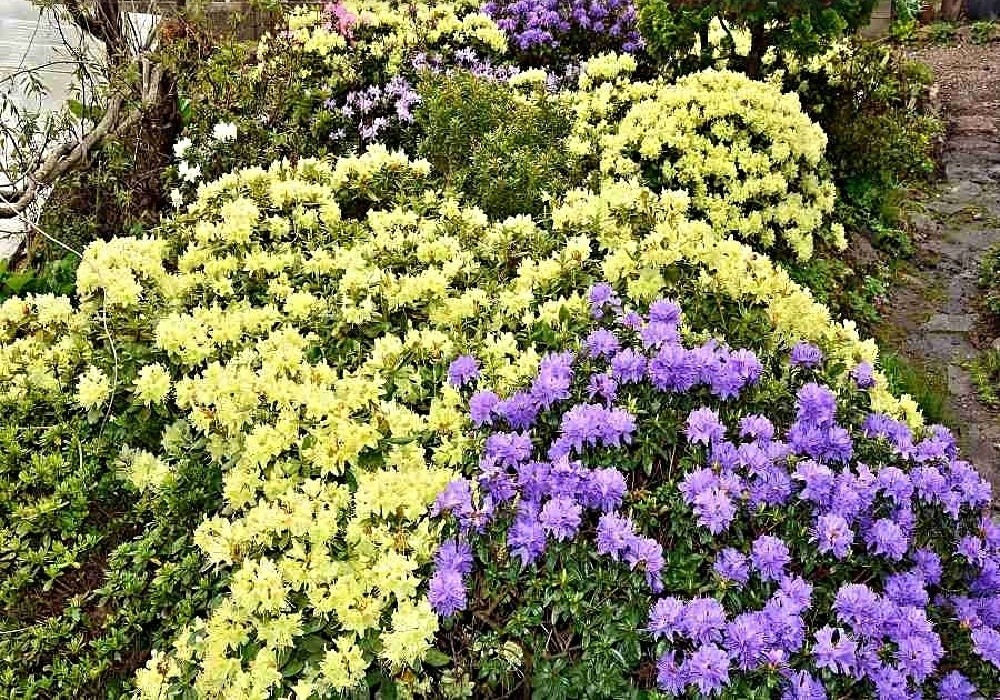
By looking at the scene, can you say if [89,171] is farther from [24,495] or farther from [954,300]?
Result: [954,300]

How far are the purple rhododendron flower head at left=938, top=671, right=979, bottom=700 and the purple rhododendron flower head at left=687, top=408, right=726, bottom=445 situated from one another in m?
0.65

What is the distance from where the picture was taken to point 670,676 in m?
1.65

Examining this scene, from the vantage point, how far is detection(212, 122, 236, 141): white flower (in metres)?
3.85

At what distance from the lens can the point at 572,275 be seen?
2396 millimetres

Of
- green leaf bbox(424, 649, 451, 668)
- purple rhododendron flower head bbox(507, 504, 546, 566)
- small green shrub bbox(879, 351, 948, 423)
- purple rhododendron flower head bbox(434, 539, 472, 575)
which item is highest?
purple rhododendron flower head bbox(507, 504, 546, 566)

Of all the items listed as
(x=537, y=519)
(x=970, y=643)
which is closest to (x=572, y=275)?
(x=537, y=519)

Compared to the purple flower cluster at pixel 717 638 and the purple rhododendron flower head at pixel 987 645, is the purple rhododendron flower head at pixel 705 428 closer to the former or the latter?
the purple flower cluster at pixel 717 638

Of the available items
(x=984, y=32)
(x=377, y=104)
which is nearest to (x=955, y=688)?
(x=377, y=104)

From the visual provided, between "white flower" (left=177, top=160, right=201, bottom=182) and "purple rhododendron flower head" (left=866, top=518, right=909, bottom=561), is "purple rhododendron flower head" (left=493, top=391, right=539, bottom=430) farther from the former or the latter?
"white flower" (left=177, top=160, right=201, bottom=182)

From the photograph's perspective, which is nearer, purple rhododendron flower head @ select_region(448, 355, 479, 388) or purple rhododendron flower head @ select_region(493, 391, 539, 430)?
purple rhododendron flower head @ select_region(493, 391, 539, 430)

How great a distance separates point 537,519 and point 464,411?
0.38 metres

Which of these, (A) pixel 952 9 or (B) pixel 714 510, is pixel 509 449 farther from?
(A) pixel 952 9

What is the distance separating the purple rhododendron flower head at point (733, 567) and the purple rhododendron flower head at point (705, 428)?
25 cm

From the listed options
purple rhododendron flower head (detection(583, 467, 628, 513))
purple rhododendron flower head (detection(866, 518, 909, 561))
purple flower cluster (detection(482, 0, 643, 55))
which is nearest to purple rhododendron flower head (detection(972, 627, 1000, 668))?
purple rhododendron flower head (detection(866, 518, 909, 561))
